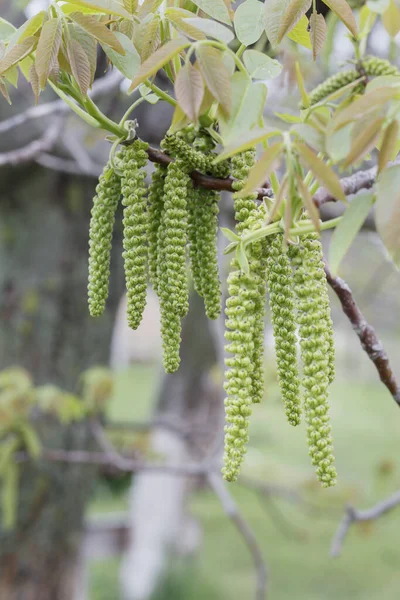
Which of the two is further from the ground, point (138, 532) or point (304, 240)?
point (304, 240)

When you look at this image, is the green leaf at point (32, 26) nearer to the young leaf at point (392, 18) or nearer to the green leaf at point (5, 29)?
the green leaf at point (5, 29)

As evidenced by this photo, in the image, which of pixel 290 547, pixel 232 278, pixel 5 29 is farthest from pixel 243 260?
→ pixel 290 547

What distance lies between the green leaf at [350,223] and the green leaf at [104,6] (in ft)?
1.44

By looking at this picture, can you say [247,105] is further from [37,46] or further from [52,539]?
[52,539]

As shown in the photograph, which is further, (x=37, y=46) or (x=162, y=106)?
(x=162, y=106)

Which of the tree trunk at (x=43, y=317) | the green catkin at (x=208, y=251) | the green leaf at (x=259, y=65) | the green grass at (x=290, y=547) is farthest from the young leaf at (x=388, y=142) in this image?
the green grass at (x=290, y=547)

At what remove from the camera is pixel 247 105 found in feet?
2.53

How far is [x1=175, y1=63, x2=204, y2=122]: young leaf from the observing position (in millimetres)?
767

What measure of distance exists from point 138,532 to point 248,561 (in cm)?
163

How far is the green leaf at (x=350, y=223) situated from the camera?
0.70 metres

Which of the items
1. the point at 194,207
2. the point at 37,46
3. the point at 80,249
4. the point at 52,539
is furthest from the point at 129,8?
the point at 52,539

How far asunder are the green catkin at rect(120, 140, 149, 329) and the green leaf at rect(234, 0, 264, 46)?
0.21 metres

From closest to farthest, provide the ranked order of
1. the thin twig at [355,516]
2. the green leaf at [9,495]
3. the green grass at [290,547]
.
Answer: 1. the thin twig at [355,516]
2. the green leaf at [9,495]
3. the green grass at [290,547]

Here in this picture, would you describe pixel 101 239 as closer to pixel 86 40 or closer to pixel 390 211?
pixel 86 40
